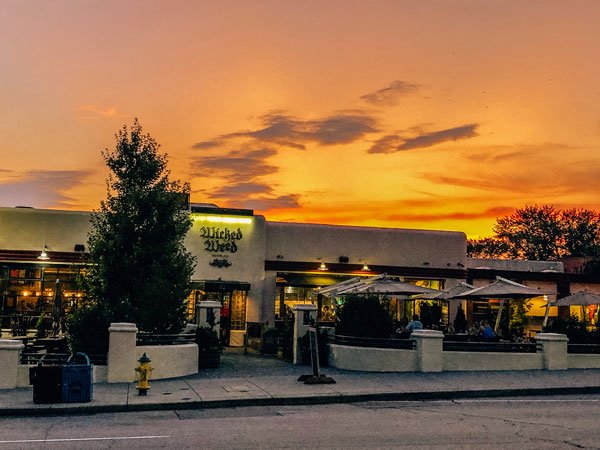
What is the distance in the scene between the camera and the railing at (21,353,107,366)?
17578 millimetres

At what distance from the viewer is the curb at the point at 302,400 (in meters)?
14.0

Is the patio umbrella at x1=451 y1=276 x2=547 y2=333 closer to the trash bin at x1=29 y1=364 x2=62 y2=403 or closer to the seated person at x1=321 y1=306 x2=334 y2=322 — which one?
the seated person at x1=321 y1=306 x2=334 y2=322

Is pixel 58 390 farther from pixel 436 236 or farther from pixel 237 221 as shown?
pixel 436 236

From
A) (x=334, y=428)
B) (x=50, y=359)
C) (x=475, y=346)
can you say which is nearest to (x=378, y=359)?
(x=475, y=346)

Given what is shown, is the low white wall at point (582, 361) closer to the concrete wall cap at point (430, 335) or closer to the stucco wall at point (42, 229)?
the concrete wall cap at point (430, 335)

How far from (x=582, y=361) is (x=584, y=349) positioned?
0.50 m

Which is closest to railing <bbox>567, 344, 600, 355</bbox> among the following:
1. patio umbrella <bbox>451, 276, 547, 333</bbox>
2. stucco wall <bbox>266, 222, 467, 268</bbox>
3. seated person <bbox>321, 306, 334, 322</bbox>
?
patio umbrella <bbox>451, 276, 547, 333</bbox>

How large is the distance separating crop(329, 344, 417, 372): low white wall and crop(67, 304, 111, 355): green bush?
6.97m

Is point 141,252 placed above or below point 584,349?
above

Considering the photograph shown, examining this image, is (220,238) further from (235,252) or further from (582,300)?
(582,300)

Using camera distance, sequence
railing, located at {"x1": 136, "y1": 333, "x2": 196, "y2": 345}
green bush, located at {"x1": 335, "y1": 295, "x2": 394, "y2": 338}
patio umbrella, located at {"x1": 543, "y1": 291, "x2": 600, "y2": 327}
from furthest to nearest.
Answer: patio umbrella, located at {"x1": 543, "y1": 291, "x2": 600, "y2": 327} → green bush, located at {"x1": 335, "y1": 295, "x2": 394, "y2": 338} → railing, located at {"x1": 136, "y1": 333, "x2": 196, "y2": 345}

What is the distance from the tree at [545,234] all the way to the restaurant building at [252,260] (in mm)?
50724

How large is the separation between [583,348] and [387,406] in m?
10.3

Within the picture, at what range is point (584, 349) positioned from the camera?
73.7 feet
